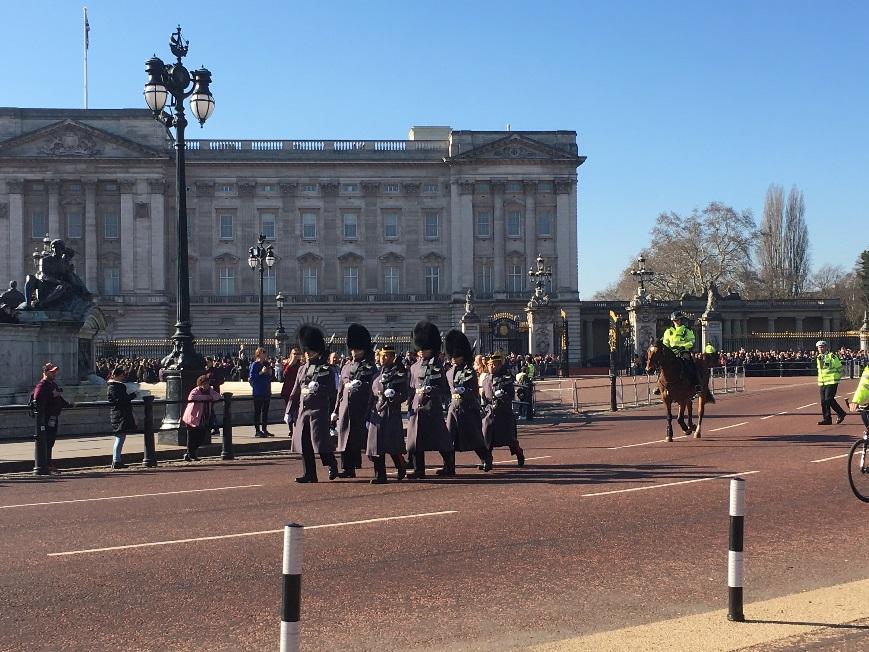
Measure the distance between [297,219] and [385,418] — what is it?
2945 inches

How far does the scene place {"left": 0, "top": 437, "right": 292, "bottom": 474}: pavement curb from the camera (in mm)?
17161

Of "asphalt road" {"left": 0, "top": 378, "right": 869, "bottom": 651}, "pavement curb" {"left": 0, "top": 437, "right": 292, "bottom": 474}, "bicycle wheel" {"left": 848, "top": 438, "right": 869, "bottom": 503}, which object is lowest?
"pavement curb" {"left": 0, "top": 437, "right": 292, "bottom": 474}

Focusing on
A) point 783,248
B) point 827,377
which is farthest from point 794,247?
point 827,377

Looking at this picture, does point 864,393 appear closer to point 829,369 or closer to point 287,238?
point 829,369

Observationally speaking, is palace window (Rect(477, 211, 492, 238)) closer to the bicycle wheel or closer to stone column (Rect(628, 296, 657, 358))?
stone column (Rect(628, 296, 657, 358))

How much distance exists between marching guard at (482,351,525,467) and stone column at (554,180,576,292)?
71177mm

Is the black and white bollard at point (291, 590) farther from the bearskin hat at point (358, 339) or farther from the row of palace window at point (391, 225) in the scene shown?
the row of palace window at point (391, 225)

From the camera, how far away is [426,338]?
15.0m

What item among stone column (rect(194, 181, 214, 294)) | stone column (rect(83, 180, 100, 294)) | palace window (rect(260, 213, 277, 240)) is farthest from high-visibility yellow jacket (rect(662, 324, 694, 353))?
stone column (rect(83, 180, 100, 294))

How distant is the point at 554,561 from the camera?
8781mm

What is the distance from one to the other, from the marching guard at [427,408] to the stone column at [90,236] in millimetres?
73117

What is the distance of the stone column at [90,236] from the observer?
83438 mm

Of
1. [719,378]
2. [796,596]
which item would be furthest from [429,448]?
[719,378]

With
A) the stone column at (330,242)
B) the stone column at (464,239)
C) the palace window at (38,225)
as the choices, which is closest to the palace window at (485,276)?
the stone column at (464,239)
